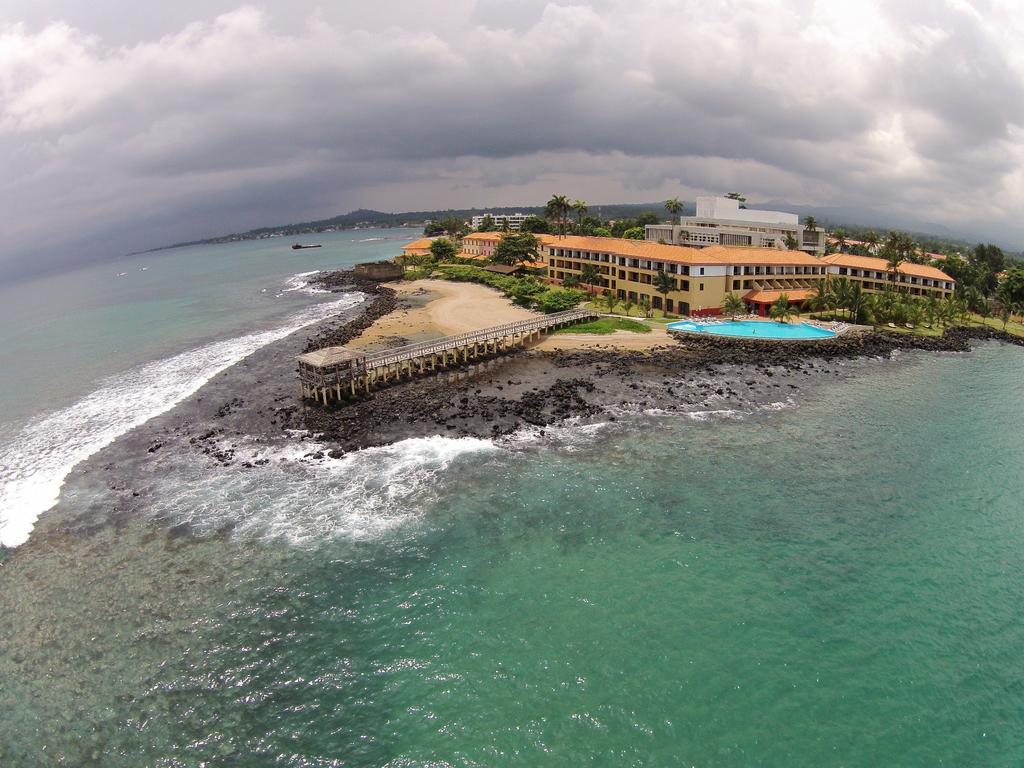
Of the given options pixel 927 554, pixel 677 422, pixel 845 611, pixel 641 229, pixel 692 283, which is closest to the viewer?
pixel 845 611

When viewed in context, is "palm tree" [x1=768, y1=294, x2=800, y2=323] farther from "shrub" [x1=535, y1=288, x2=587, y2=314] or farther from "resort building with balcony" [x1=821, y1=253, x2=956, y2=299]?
"shrub" [x1=535, y1=288, x2=587, y2=314]

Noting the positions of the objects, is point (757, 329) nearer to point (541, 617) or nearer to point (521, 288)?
point (521, 288)

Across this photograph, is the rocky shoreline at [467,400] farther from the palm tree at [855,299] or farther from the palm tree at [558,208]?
the palm tree at [558,208]

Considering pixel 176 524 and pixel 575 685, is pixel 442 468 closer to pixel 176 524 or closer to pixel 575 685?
pixel 176 524

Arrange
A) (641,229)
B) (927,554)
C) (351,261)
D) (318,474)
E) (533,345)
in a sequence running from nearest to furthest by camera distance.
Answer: (927,554) → (318,474) → (533,345) → (641,229) → (351,261)

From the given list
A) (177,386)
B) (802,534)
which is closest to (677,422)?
(802,534)

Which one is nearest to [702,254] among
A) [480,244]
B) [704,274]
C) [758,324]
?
[704,274]

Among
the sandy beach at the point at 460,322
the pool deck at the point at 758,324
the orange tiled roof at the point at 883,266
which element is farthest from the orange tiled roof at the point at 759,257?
the sandy beach at the point at 460,322
